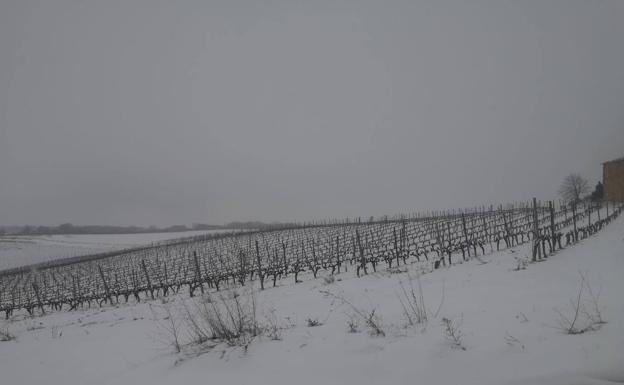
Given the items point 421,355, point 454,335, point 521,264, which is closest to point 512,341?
point 454,335

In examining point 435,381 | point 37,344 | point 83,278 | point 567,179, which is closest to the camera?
point 435,381

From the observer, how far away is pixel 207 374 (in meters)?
2.81

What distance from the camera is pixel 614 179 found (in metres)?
36.7

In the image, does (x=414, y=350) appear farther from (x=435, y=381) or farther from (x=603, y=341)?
(x=603, y=341)

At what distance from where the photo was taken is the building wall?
116ft

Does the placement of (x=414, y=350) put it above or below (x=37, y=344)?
above

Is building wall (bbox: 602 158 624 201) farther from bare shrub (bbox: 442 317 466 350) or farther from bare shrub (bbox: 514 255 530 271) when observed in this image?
bare shrub (bbox: 442 317 466 350)

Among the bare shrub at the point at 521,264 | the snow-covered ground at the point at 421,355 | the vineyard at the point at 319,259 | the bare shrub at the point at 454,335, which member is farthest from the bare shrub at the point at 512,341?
the vineyard at the point at 319,259

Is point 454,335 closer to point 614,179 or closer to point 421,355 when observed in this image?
point 421,355

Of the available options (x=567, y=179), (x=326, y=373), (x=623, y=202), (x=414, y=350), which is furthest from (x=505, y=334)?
(x=567, y=179)

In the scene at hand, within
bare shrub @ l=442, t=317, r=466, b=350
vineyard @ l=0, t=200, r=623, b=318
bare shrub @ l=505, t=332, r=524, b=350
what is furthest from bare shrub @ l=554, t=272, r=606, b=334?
vineyard @ l=0, t=200, r=623, b=318

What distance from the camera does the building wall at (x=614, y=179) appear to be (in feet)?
116

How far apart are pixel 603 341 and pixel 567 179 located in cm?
8831

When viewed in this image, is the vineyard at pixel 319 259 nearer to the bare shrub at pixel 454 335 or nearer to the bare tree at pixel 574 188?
the bare shrub at pixel 454 335
